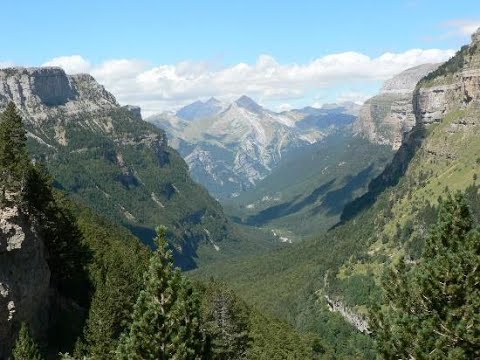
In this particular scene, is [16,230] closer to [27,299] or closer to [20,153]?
[27,299]

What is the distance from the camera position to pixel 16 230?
68062mm

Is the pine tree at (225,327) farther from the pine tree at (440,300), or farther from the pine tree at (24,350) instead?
the pine tree at (440,300)

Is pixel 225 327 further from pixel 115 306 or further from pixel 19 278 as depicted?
pixel 19 278

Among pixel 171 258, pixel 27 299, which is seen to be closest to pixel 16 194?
pixel 27 299

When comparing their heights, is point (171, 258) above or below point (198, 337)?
above

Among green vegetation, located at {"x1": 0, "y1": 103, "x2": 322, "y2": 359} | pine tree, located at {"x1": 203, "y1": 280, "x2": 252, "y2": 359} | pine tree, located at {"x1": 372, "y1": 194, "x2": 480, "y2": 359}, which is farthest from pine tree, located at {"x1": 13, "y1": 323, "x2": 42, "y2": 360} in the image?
pine tree, located at {"x1": 372, "y1": 194, "x2": 480, "y2": 359}

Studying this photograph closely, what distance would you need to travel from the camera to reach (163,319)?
40.5 metres

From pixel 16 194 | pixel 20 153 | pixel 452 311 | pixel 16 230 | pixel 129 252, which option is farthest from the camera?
pixel 129 252

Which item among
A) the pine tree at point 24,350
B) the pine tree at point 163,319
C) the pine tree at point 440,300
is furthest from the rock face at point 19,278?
the pine tree at point 440,300

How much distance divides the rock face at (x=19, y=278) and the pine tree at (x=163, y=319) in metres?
29.7

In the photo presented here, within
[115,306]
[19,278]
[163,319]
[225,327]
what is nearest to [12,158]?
[19,278]

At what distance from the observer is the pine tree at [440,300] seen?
111ft

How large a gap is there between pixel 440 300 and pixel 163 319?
1828 centimetres

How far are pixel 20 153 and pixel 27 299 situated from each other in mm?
24002
